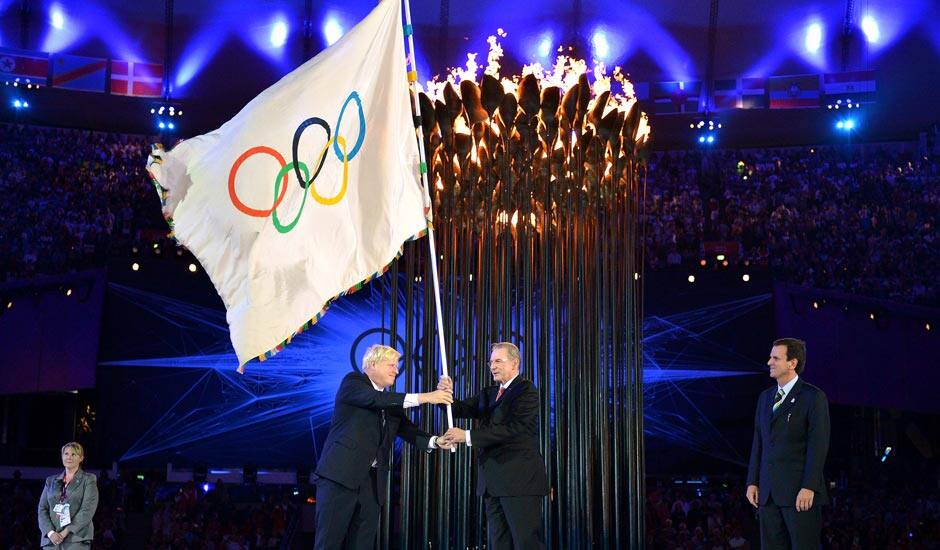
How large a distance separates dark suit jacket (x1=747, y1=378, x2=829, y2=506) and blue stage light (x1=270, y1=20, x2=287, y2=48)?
1637 cm

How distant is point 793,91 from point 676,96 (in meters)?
2.32

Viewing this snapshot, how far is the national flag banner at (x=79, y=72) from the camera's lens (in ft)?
65.7

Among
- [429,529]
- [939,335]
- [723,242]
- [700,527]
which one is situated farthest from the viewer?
[723,242]

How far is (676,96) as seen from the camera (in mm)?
20578

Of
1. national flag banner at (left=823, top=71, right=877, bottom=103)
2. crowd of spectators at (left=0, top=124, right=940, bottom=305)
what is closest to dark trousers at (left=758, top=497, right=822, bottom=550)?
crowd of spectators at (left=0, top=124, right=940, bottom=305)

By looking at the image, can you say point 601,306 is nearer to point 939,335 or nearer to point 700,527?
point 700,527

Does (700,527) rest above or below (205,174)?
below

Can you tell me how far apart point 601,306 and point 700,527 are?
6.77m

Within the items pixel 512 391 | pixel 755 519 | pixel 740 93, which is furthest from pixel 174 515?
pixel 740 93

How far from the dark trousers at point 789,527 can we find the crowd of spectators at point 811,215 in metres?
10.5

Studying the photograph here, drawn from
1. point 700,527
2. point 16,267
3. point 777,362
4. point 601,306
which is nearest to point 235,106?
point 16,267

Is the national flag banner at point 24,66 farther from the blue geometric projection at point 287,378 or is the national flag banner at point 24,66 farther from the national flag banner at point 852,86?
the national flag banner at point 852,86

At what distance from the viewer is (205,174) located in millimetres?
6051

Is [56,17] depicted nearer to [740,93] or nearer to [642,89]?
[642,89]
